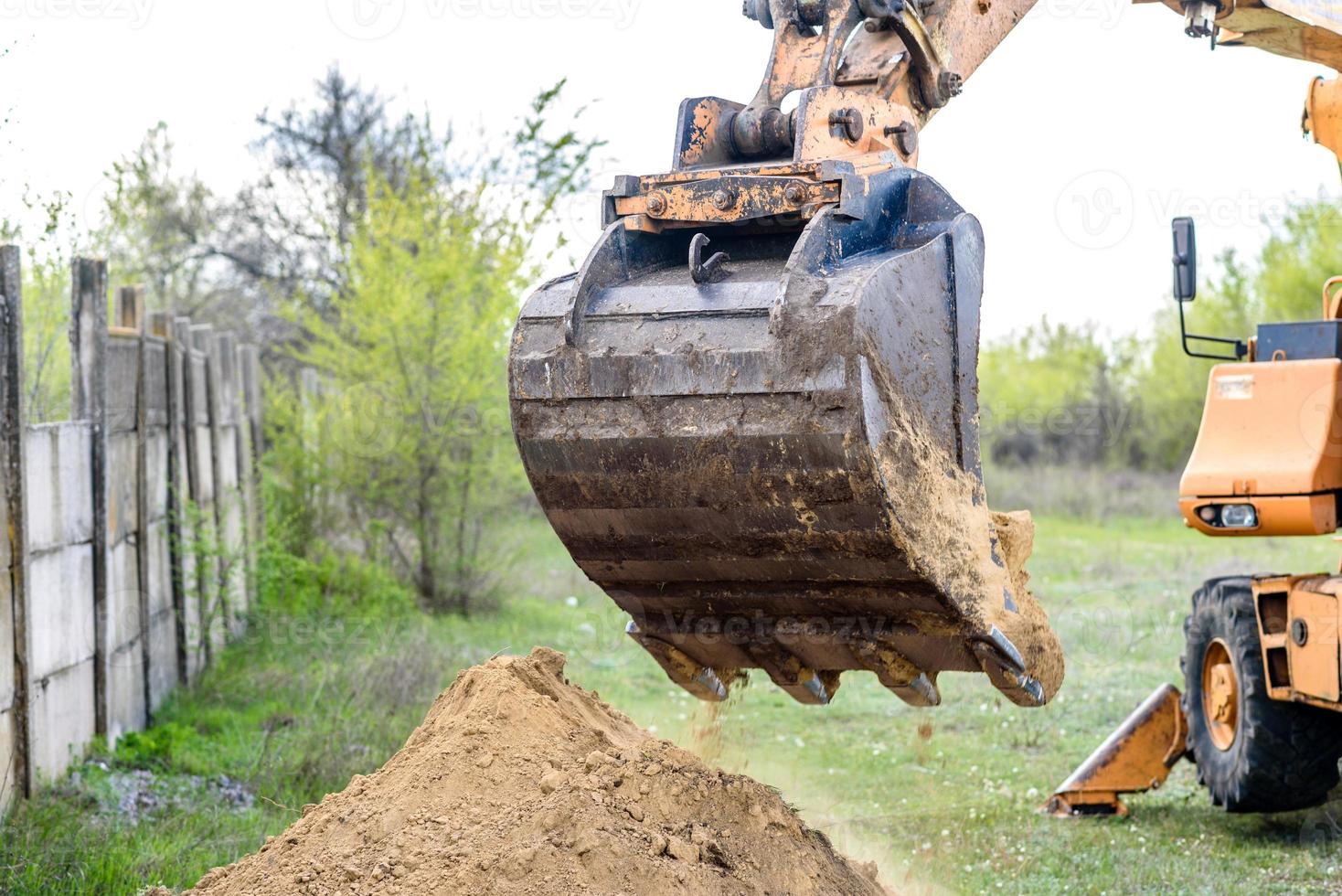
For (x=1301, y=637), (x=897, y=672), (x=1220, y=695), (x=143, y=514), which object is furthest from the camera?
(x=143, y=514)

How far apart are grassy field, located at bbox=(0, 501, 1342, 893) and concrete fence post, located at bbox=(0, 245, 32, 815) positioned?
0.30 metres

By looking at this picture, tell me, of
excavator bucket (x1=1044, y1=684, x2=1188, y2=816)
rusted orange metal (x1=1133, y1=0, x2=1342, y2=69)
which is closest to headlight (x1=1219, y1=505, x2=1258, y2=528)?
excavator bucket (x1=1044, y1=684, x2=1188, y2=816)

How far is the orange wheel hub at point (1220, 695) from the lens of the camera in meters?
6.91

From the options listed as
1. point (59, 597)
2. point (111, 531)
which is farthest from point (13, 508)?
point (111, 531)

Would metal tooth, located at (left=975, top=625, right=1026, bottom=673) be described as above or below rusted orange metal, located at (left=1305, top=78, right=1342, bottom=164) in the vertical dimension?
below

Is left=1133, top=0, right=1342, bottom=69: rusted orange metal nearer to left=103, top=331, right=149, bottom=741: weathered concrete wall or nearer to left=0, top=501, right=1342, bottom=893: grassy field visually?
left=0, top=501, right=1342, bottom=893: grassy field

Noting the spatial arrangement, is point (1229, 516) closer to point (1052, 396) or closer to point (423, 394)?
point (423, 394)

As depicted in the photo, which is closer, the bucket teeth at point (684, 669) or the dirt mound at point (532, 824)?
the dirt mound at point (532, 824)

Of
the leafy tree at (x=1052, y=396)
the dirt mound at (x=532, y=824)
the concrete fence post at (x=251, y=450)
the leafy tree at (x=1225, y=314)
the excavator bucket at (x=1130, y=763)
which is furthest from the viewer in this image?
the leafy tree at (x=1052, y=396)

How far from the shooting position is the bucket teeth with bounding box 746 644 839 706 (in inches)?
175

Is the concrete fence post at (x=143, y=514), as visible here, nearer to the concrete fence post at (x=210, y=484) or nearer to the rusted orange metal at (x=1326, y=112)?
the concrete fence post at (x=210, y=484)

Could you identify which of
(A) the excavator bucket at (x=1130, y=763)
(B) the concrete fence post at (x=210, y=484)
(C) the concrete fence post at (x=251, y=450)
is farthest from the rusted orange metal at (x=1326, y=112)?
(C) the concrete fence post at (x=251, y=450)

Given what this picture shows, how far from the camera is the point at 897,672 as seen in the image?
4312 mm

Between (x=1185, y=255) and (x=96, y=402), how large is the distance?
17.2ft
